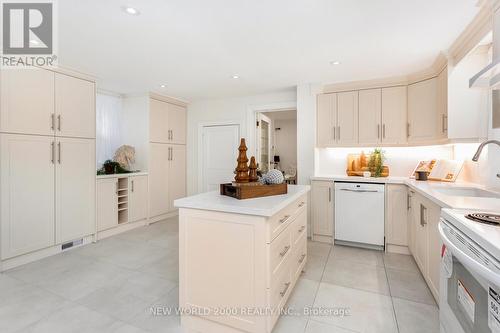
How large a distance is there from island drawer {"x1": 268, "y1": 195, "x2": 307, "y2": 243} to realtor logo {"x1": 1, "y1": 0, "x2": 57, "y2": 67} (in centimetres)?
229

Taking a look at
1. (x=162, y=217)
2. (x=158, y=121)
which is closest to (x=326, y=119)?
Answer: (x=158, y=121)

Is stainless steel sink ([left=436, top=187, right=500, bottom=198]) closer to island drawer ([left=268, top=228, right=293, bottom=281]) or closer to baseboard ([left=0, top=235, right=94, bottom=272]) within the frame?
island drawer ([left=268, top=228, right=293, bottom=281])

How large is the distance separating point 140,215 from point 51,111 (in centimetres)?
202

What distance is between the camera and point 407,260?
2818 millimetres

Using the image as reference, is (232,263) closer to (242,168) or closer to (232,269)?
(232,269)

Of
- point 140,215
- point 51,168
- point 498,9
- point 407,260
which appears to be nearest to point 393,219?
point 407,260

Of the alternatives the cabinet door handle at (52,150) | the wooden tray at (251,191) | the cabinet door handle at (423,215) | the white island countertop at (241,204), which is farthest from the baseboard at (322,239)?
the cabinet door handle at (52,150)

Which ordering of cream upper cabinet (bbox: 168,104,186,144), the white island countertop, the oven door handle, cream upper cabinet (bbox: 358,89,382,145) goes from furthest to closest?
cream upper cabinet (bbox: 168,104,186,144) → cream upper cabinet (bbox: 358,89,382,145) → the white island countertop → the oven door handle

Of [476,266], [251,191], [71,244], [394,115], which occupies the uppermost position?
[394,115]

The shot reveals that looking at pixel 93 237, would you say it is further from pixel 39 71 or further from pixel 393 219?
pixel 393 219

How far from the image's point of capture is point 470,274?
983 millimetres

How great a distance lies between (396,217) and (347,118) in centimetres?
152

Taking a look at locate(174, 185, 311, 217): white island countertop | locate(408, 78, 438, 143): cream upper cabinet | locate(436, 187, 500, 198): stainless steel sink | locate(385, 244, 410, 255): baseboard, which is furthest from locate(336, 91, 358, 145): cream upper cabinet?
locate(174, 185, 311, 217): white island countertop

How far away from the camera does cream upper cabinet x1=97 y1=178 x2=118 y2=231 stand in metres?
3.46
